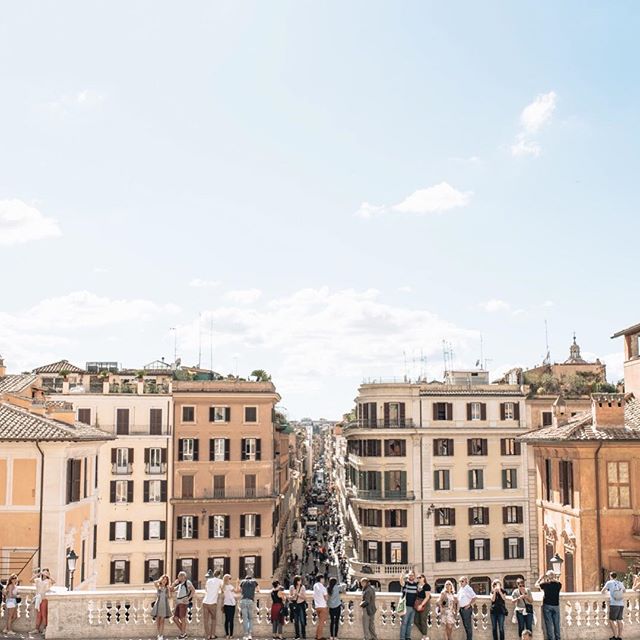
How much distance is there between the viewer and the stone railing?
63.2 ft

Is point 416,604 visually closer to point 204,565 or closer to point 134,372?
point 204,565

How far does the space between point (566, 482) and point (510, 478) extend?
92.1ft

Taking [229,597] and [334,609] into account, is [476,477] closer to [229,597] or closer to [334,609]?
[334,609]

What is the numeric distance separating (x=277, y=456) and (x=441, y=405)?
14150 millimetres

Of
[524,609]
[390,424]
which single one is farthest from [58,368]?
[524,609]

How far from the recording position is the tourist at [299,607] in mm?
19344

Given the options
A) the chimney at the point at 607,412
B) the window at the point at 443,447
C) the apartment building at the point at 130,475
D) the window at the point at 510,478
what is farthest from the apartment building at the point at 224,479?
the chimney at the point at 607,412

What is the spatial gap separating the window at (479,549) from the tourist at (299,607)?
1626 inches

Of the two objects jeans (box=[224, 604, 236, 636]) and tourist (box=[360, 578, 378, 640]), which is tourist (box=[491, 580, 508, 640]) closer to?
tourist (box=[360, 578, 378, 640])

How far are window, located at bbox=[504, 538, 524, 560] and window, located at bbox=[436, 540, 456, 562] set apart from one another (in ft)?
13.0

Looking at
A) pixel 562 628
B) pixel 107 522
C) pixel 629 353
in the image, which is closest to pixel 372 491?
pixel 107 522

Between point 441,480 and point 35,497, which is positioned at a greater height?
point 441,480

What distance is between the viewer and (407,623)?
18891mm

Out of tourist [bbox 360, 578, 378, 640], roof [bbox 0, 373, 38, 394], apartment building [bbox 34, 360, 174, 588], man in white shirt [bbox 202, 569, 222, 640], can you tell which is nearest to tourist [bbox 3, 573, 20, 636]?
man in white shirt [bbox 202, 569, 222, 640]
